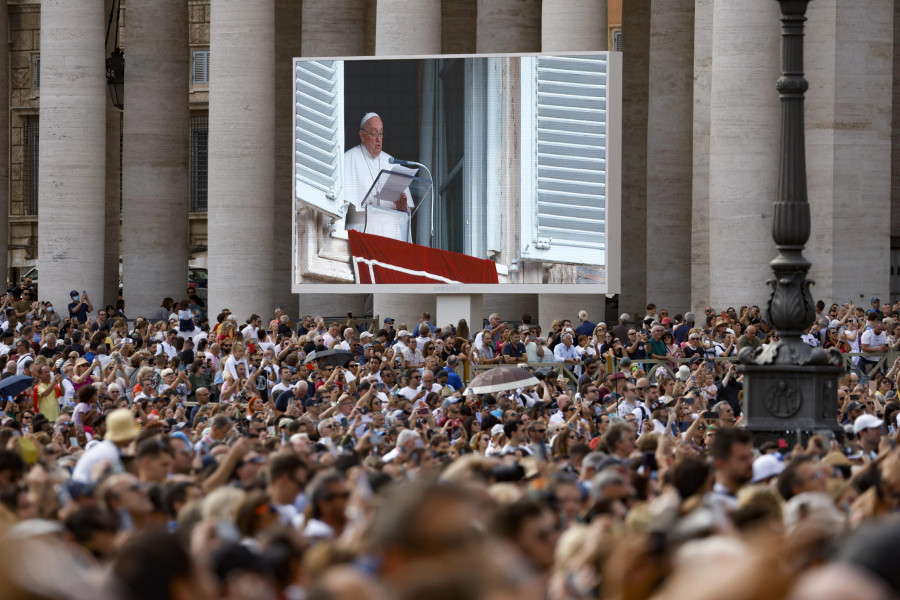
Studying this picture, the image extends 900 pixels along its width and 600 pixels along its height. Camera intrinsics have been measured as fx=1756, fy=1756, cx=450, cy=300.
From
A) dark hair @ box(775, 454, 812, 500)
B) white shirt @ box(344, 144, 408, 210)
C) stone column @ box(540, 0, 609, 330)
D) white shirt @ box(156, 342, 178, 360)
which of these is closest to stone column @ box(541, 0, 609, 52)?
stone column @ box(540, 0, 609, 330)

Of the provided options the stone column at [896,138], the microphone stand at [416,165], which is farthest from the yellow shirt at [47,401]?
the stone column at [896,138]

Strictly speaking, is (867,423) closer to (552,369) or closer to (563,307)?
(552,369)

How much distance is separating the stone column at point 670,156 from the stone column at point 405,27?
29.2 feet

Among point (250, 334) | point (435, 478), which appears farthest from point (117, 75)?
point (435, 478)

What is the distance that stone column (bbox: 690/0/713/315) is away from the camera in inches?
1839

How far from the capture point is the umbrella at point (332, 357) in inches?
1368

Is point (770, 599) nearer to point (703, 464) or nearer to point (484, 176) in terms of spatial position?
point (703, 464)

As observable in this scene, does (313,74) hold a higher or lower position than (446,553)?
higher

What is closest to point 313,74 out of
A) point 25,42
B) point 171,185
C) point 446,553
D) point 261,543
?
point 171,185

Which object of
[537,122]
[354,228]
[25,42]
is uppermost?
[25,42]

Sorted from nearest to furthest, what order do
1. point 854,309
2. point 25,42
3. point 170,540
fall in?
1. point 170,540
2. point 854,309
3. point 25,42

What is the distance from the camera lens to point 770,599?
6137mm

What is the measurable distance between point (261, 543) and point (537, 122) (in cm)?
3204

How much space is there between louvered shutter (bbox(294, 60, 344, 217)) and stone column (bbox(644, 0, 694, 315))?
13656 mm
